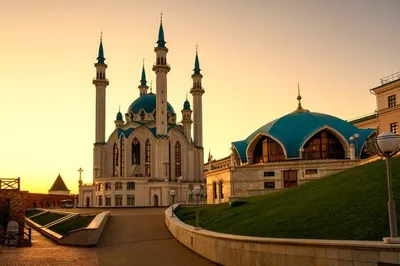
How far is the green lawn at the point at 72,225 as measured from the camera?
1171 inches

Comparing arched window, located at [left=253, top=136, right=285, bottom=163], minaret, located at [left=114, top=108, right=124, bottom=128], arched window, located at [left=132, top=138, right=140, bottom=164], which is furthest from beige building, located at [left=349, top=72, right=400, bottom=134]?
minaret, located at [left=114, top=108, right=124, bottom=128]

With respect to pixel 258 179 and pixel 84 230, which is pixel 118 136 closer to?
pixel 258 179

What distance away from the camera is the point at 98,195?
71.4m

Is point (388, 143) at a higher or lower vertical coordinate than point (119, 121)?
lower

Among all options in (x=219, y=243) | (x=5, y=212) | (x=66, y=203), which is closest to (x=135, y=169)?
(x=66, y=203)

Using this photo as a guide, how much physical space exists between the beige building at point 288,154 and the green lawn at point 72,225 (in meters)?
14.5

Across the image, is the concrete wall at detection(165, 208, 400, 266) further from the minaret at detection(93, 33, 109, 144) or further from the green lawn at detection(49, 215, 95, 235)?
the minaret at detection(93, 33, 109, 144)

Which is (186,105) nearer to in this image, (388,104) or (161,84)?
(161,84)

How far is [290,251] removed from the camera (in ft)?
38.3

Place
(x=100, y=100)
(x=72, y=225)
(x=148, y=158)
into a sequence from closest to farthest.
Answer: (x=72, y=225) < (x=148, y=158) < (x=100, y=100)

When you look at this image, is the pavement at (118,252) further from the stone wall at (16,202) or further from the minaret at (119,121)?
the minaret at (119,121)

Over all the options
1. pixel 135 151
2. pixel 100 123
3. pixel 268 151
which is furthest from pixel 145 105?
→ pixel 268 151

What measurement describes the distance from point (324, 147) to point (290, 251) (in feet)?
128

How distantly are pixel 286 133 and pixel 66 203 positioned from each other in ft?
150
